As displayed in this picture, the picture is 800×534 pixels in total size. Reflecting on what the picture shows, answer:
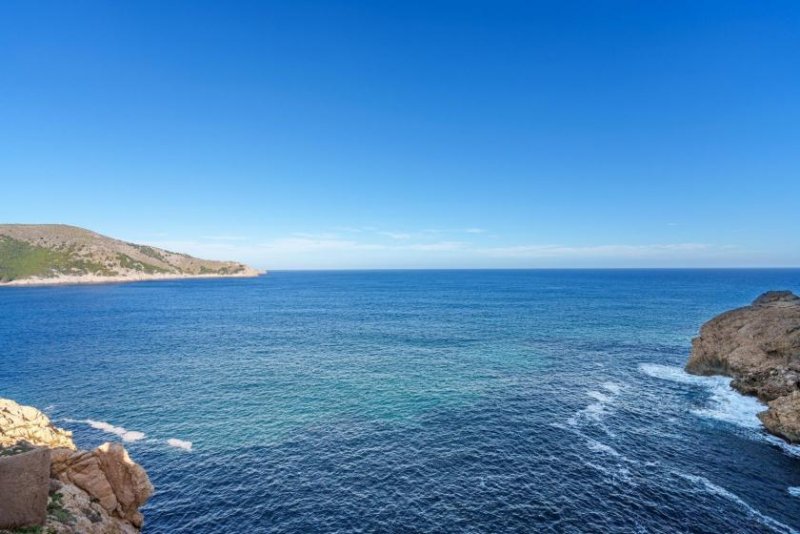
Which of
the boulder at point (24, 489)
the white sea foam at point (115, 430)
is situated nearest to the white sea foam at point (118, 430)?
the white sea foam at point (115, 430)

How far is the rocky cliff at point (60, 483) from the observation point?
2809 centimetres

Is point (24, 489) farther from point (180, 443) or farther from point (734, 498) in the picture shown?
point (734, 498)

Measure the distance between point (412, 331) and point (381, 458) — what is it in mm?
78198

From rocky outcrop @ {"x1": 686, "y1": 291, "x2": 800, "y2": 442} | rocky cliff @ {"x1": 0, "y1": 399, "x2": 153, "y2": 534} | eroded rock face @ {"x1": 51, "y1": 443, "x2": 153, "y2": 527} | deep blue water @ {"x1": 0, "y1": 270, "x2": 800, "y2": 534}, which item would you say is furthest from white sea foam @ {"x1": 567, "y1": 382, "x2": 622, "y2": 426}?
rocky cliff @ {"x1": 0, "y1": 399, "x2": 153, "y2": 534}

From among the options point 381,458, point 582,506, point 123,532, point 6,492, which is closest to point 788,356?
point 582,506

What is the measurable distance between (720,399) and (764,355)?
40.9 ft

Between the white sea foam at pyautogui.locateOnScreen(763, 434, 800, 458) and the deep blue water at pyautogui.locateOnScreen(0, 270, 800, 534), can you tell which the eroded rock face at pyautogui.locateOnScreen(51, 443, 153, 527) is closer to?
the deep blue water at pyautogui.locateOnScreen(0, 270, 800, 534)

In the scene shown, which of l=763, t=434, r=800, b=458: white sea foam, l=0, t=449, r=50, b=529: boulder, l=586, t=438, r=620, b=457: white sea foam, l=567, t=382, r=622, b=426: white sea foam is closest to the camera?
l=0, t=449, r=50, b=529: boulder

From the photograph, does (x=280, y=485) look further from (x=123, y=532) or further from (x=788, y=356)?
(x=788, y=356)

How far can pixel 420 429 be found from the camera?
58750mm

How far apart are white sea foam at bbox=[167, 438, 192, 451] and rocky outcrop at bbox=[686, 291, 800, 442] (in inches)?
3106

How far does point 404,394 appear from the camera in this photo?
72125 mm

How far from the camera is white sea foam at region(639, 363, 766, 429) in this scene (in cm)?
6238

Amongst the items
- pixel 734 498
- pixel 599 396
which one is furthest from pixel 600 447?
pixel 599 396
